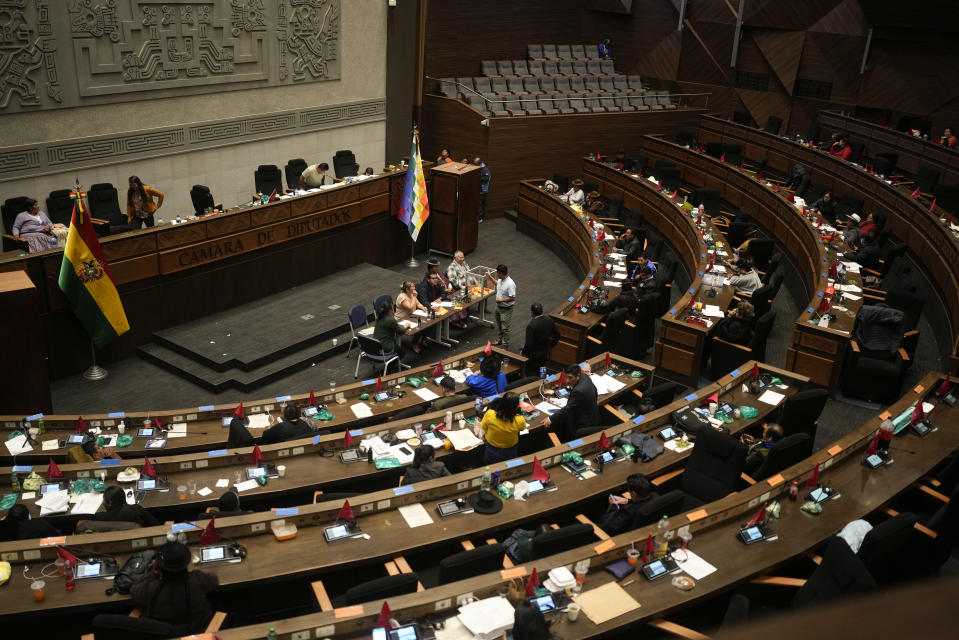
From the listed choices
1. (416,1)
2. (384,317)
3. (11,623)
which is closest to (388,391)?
(384,317)

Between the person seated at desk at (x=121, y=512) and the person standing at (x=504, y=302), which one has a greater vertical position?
the person seated at desk at (x=121, y=512)

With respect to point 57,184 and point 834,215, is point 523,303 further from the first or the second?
point 57,184

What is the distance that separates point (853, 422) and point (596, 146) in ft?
39.0

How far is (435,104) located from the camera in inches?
742

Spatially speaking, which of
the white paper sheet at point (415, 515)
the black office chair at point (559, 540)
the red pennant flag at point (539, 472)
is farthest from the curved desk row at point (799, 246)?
the white paper sheet at point (415, 515)

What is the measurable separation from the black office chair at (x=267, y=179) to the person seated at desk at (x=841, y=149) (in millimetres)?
11404

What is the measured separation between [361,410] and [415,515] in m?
2.18

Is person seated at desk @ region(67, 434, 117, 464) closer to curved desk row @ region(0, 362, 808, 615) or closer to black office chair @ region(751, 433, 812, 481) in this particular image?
curved desk row @ region(0, 362, 808, 615)

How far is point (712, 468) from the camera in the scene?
671 centimetres

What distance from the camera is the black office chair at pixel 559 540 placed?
561 cm

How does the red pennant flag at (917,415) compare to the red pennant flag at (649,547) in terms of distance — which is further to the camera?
the red pennant flag at (917,415)

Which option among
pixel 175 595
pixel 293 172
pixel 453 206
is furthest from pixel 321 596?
pixel 293 172

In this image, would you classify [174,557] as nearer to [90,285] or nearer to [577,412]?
[577,412]

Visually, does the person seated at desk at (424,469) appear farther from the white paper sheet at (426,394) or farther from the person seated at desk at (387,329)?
the person seated at desk at (387,329)
